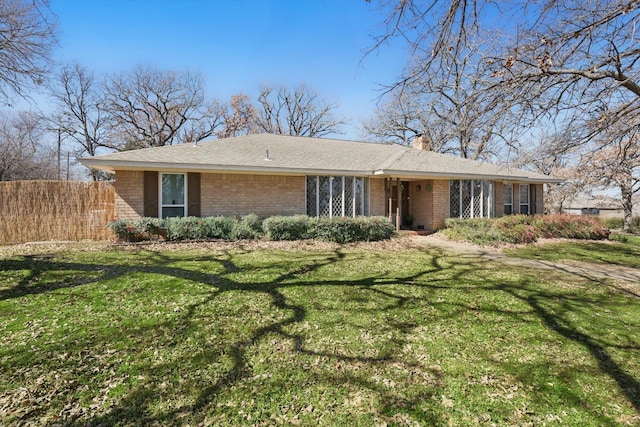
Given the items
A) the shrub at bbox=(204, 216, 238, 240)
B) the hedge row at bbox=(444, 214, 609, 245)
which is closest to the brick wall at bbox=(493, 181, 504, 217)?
the hedge row at bbox=(444, 214, 609, 245)

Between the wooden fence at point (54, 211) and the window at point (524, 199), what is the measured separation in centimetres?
2003

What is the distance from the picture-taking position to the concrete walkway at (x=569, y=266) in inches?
296

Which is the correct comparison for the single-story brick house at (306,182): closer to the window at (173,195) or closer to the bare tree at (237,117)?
the window at (173,195)

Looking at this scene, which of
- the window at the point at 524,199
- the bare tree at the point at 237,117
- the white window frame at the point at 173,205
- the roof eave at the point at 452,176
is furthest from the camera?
the bare tree at the point at 237,117

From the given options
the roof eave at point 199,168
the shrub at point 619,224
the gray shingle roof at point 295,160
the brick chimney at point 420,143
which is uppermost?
the brick chimney at point 420,143

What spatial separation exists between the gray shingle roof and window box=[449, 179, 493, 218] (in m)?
0.73

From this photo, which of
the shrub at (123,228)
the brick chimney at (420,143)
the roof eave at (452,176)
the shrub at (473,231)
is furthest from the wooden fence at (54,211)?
the brick chimney at (420,143)

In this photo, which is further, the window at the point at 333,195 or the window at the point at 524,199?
the window at the point at 524,199

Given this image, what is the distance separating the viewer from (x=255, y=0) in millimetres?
4301

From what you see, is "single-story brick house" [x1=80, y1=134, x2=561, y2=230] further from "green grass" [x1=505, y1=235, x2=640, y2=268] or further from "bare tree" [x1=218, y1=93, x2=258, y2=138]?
"bare tree" [x1=218, y1=93, x2=258, y2=138]

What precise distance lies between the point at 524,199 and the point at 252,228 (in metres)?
15.6

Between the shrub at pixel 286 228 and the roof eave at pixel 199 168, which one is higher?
the roof eave at pixel 199 168

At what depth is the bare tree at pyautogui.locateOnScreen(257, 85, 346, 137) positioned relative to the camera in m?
35.5

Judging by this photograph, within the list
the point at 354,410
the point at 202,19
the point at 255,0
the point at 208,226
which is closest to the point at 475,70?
the point at 255,0
